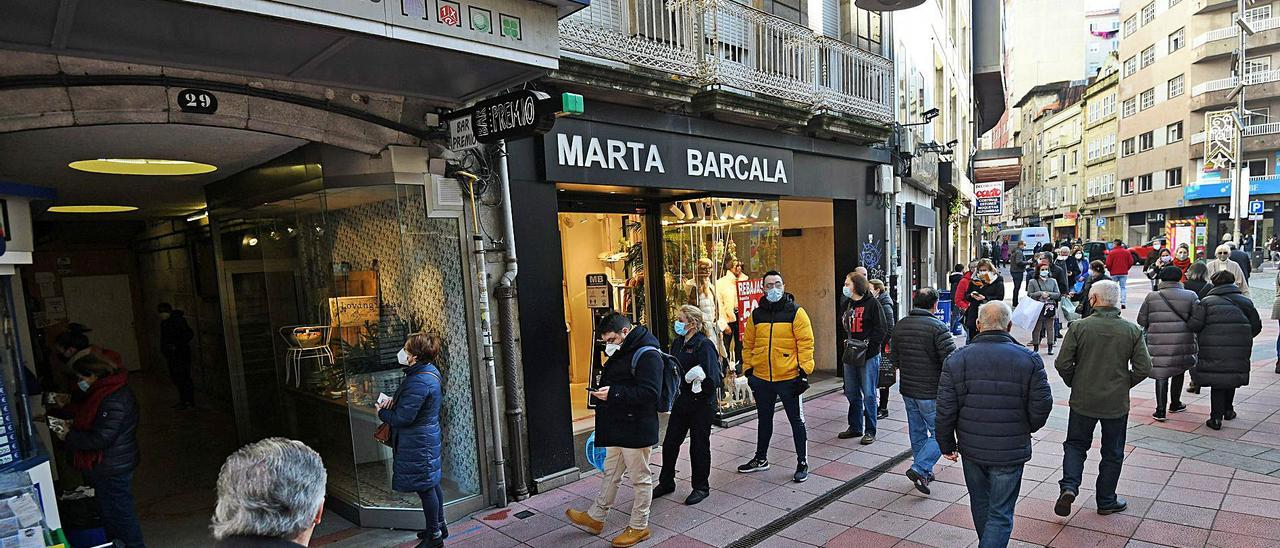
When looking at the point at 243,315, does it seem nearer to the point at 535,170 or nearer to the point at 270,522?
the point at 535,170

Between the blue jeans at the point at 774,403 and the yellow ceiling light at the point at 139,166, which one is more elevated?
the yellow ceiling light at the point at 139,166

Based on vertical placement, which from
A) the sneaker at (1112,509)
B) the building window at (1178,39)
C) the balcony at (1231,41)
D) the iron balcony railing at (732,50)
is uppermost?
the building window at (1178,39)

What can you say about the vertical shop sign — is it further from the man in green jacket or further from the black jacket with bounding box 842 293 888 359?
the man in green jacket

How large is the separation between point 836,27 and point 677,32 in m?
4.12

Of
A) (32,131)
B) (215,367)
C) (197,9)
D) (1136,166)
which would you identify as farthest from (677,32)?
(1136,166)

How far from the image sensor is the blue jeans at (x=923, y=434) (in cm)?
529

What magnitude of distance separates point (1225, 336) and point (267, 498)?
8.09 metres

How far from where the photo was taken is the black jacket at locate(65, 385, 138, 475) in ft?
14.6

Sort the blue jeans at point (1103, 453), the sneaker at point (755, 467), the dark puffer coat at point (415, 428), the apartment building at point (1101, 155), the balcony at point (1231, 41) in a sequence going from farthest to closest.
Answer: the apartment building at point (1101, 155) → the balcony at point (1231, 41) → the sneaker at point (755, 467) → the blue jeans at point (1103, 453) → the dark puffer coat at point (415, 428)

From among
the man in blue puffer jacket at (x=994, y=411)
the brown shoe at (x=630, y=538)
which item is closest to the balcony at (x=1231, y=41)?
the man in blue puffer jacket at (x=994, y=411)

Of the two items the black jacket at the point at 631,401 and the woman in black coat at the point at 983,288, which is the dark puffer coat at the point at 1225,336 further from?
the black jacket at the point at 631,401

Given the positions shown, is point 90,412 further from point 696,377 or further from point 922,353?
point 922,353

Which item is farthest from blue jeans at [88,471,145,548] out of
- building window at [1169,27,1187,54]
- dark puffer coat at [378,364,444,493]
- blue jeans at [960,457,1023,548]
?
building window at [1169,27,1187,54]

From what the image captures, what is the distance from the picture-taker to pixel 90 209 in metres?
7.68
